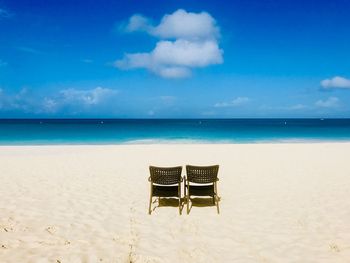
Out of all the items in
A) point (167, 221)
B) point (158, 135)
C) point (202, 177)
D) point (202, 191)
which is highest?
point (202, 177)

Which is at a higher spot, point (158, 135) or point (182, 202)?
point (158, 135)

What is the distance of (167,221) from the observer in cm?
579

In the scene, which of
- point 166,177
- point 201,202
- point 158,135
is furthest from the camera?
point 158,135

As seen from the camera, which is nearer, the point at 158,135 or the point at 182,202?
the point at 182,202

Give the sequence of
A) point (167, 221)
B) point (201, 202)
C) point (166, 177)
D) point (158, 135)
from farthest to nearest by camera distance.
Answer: point (158, 135)
point (201, 202)
point (166, 177)
point (167, 221)

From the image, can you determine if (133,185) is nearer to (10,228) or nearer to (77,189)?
(77,189)

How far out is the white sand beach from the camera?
439cm

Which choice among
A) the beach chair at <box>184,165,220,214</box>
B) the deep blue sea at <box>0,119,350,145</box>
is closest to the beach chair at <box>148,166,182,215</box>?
the beach chair at <box>184,165,220,214</box>

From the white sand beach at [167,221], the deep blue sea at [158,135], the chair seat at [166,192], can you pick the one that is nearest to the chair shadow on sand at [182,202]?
the white sand beach at [167,221]

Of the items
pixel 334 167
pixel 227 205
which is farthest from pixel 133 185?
pixel 334 167

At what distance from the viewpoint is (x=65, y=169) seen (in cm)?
1093

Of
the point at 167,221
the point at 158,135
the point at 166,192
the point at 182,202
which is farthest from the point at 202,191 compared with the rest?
the point at 158,135

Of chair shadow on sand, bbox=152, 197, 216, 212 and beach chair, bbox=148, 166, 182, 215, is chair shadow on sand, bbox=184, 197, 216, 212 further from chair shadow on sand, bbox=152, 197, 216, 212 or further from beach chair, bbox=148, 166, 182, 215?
beach chair, bbox=148, 166, 182, 215

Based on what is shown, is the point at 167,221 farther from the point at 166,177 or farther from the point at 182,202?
the point at 182,202
